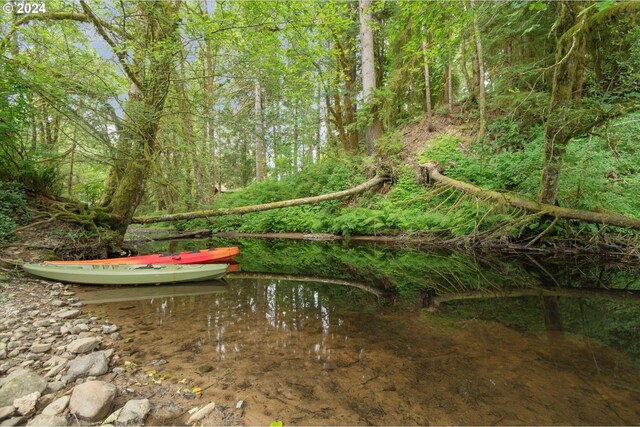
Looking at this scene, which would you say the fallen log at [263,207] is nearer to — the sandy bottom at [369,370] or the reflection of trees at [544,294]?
the sandy bottom at [369,370]

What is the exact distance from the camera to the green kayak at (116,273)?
5.59 meters

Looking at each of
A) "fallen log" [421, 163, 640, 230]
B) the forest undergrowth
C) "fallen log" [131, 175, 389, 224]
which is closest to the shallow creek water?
"fallen log" [421, 163, 640, 230]

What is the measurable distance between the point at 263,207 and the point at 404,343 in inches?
338

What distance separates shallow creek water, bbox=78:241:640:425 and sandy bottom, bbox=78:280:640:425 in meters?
0.01

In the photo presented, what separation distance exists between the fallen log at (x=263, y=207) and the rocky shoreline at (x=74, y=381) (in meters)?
6.30

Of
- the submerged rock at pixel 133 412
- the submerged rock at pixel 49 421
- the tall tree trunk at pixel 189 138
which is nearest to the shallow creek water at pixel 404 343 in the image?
the submerged rock at pixel 133 412

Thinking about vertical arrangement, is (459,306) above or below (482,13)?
below

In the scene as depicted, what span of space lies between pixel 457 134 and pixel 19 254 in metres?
14.3

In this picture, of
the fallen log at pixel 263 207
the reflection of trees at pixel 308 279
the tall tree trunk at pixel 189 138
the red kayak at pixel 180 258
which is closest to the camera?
the reflection of trees at pixel 308 279

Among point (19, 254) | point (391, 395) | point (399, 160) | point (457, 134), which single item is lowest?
point (391, 395)

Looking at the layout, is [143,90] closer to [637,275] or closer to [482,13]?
[482,13]

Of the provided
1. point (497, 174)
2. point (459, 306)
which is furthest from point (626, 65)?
point (459, 306)

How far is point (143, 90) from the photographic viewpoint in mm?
7148

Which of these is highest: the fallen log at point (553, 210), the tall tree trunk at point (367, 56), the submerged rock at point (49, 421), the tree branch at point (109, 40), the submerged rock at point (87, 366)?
the tall tree trunk at point (367, 56)
